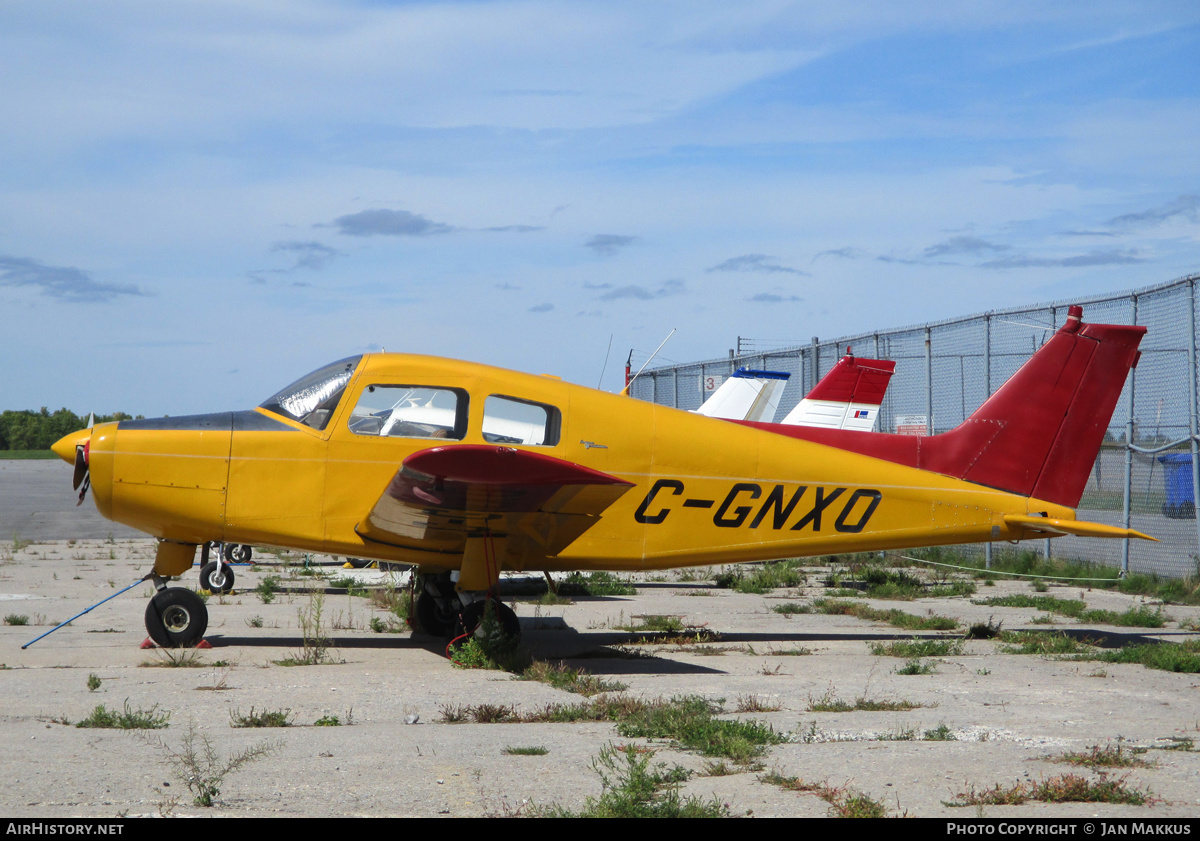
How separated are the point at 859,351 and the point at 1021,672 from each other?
12033 mm

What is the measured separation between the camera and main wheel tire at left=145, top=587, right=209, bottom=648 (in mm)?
8398

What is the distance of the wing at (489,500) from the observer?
7.03 meters

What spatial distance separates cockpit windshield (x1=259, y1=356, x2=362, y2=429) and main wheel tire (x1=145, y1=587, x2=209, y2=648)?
5.86 feet

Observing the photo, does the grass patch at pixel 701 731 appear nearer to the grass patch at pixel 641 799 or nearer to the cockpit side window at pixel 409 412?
the grass patch at pixel 641 799

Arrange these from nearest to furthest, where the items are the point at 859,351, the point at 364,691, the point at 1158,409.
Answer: the point at 364,691
the point at 1158,409
the point at 859,351

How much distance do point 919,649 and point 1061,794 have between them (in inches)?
171

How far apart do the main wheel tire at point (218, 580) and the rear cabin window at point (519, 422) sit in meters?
5.88

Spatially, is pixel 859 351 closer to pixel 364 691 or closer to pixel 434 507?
pixel 434 507

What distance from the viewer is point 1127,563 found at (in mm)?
13898

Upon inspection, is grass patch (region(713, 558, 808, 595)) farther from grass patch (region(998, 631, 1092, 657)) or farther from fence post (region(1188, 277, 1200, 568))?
fence post (region(1188, 277, 1200, 568))

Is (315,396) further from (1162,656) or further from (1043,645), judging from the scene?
(1162,656)

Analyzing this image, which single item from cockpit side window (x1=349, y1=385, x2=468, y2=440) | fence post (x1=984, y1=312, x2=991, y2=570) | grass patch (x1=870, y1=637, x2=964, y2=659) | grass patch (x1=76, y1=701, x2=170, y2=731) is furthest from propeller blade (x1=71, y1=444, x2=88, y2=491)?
fence post (x1=984, y1=312, x2=991, y2=570)

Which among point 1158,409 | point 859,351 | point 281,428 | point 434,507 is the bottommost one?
point 434,507
